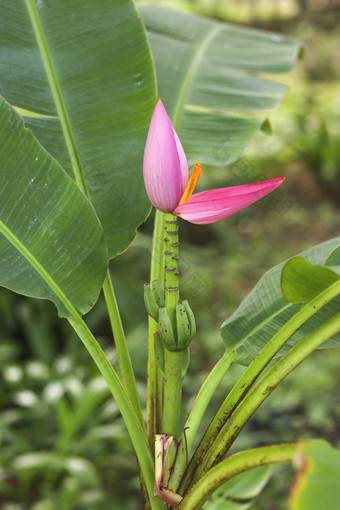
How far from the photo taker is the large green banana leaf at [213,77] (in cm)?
85

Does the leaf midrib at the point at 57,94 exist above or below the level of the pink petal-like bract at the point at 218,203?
above

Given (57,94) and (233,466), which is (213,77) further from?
(233,466)

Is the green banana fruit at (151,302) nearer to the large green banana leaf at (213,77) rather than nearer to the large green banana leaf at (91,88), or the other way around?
the large green banana leaf at (91,88)

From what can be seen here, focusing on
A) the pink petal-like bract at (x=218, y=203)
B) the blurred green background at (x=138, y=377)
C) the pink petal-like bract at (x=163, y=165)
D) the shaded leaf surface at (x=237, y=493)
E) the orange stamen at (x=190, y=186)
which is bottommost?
the blurred green background at (x=138, y=377)

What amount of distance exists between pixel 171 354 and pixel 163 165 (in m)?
0.18

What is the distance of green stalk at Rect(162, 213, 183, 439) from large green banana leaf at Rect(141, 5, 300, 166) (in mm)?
286

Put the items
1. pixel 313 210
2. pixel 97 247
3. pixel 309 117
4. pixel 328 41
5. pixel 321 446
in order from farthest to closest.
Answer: pixel 328 41 → pixel 309 117 → pixel 313 210 → pixel 97 247 → pixel 321 446

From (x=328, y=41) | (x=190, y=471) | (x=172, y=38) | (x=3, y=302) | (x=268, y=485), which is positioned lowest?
(x=328, y=41)

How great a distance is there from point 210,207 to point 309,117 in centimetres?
423

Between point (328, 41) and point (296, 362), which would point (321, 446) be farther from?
point (328, 41)

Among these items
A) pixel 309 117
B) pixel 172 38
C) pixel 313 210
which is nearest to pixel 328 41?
pixel 309 117

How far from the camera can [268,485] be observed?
1787mm

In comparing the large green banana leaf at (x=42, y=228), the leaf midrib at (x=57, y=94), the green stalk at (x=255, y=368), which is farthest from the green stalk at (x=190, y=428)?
the leaf midrib at (x=57, y=94)

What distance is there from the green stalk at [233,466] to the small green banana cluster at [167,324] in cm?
12
